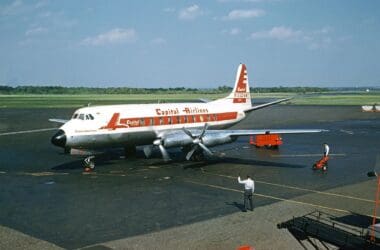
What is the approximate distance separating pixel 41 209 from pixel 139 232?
6.12 meters

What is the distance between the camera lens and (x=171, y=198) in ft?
71.1

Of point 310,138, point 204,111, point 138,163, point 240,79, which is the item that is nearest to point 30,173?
point 138,163

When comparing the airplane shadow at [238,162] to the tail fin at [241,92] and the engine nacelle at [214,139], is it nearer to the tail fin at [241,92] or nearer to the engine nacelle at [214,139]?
the engine nacelle at [214,139]

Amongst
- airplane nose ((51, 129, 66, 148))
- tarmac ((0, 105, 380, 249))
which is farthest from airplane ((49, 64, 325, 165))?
tarmac ((0, 105, 380, 249))

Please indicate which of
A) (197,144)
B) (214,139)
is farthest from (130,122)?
(214,139)

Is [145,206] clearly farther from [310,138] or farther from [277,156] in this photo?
[310,138]

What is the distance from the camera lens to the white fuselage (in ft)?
94.7

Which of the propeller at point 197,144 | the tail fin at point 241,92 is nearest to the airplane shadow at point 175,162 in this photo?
the propeller at point 197,144

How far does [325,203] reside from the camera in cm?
1994

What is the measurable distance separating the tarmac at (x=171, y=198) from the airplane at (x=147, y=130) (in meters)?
1.67

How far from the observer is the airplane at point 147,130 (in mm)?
28844

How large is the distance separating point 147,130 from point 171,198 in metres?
11.0

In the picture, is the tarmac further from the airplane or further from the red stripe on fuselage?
the red stripe on fuselage

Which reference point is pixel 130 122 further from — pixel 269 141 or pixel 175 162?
pixel 269 141
